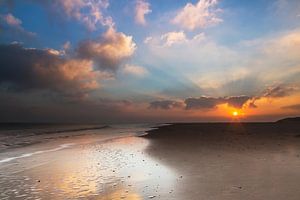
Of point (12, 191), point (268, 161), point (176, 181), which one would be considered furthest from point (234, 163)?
point (12, 191)

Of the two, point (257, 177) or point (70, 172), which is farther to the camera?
point (70, 172)

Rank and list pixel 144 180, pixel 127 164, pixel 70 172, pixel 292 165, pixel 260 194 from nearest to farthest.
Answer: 1. pixel 260 194
2. pixel 144 180
3. pixel 292 165
4. pixel 70 172
5. pixel 127 164

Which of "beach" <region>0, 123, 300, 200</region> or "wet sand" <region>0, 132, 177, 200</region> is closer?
"beach" <region>0, 123, 300, 200</region>

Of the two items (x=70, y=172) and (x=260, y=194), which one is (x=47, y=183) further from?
(x=260, y=194)

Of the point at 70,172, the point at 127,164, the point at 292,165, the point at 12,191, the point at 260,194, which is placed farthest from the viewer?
the point at 127,164

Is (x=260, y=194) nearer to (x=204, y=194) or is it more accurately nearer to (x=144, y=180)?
(x=204, y=194)

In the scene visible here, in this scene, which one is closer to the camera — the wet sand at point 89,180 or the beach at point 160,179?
the beach at point 160,179

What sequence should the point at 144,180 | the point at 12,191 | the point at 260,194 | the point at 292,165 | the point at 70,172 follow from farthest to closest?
the point at 70,172 → the point at 292,165 → the point at 144,180 → the point at 12,191 → the point at 260,194

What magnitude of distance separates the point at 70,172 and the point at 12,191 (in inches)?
179

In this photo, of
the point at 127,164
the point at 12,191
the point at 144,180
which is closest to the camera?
the point at 12,191

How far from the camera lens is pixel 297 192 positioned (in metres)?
10.9

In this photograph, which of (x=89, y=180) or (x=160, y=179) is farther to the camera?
(x=89, y=180)

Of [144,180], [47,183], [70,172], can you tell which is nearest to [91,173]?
[70,172]

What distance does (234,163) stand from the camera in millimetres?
17906
